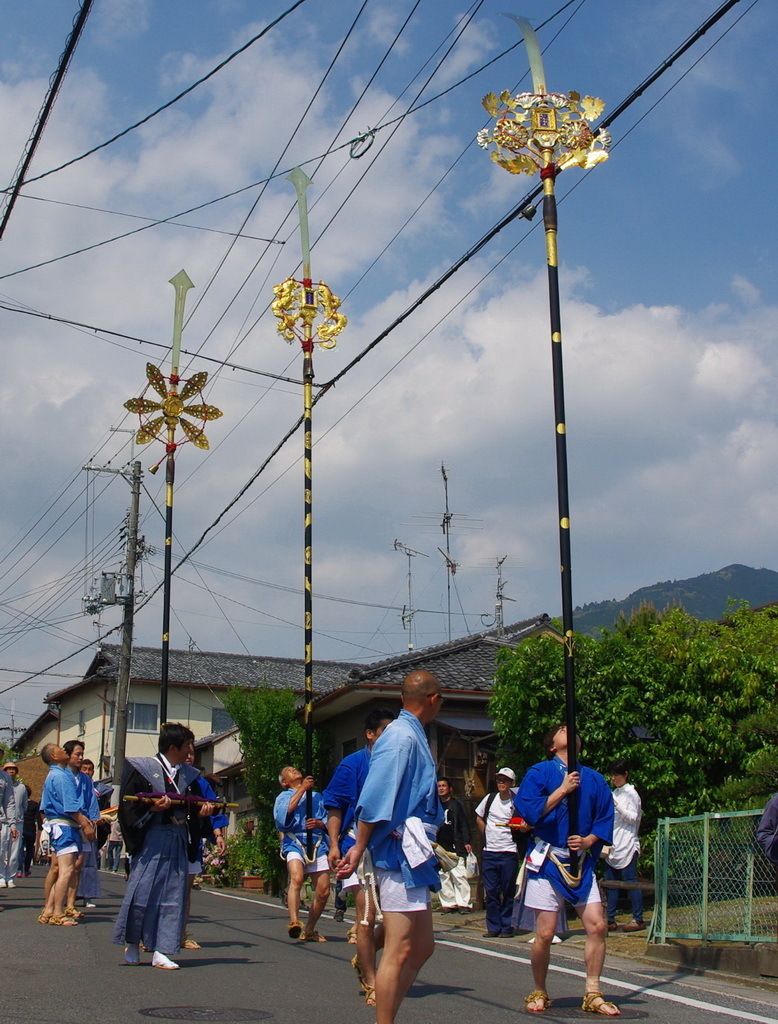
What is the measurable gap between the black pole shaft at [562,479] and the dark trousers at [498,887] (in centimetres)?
519

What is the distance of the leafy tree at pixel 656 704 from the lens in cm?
1466

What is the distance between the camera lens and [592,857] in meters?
7.12

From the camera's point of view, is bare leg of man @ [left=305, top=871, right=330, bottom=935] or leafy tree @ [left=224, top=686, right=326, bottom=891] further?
leafy tree @ [left=224, top=686, right=326, bottom=891]

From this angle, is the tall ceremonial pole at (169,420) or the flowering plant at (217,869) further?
the flowering plant at (217,869)

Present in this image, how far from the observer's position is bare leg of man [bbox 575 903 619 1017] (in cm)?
673

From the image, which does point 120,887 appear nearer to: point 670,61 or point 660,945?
point 660,945

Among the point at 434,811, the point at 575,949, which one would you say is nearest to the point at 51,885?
the point at 575,949

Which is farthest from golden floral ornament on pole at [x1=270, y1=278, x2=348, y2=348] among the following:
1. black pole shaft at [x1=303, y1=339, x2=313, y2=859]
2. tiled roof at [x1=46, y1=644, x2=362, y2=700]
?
tiled roof at [x1=46, y1=644, x2=362, y2=700]

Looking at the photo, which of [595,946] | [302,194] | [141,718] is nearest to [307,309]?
[302,194]

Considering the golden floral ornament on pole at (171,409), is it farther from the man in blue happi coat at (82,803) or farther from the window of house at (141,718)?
the window of house at (141,718)

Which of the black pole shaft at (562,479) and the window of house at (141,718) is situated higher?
Answer: the black pole shaft at (562,479)

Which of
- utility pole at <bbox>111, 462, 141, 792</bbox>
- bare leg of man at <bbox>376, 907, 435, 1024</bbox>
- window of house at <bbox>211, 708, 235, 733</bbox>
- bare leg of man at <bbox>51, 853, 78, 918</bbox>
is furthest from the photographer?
window of house at <bbox>211, 708, 235, 733</bbox>

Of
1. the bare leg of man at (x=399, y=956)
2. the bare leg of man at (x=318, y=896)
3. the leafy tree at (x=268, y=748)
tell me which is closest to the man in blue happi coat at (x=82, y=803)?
the bare leg of man at (x=318, y=896)

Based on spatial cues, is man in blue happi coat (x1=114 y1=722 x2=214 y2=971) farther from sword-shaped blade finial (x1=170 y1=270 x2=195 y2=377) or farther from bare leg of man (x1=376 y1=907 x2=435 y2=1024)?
sword-shaped blade finial (x1=170 y1=270 x2=195 y2=377)
